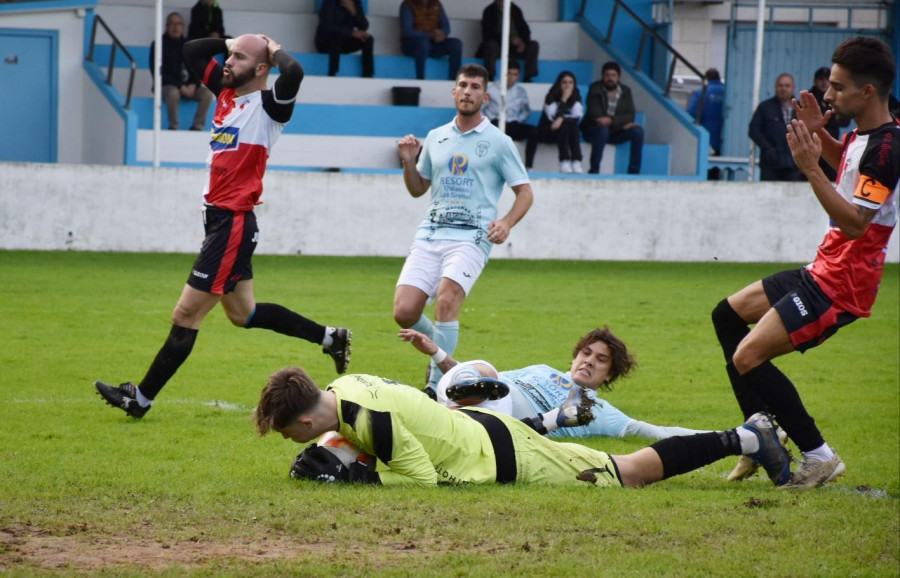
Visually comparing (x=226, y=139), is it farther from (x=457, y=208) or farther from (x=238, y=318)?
(x=457, y=208)

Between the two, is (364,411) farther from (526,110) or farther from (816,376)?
(526,110)

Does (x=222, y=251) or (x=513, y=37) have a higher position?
(x=513, y=37)

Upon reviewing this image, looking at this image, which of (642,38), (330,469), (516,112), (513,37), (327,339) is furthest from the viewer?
(642,38)

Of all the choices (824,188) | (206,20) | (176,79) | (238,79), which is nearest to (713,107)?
(206,20)

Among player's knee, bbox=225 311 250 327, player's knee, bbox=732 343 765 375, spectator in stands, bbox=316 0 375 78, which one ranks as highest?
spectator in stands, bbox=316 0 375 78

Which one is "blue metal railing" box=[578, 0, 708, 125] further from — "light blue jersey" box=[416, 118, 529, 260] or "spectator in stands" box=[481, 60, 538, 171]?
"light blue jersey" box=[416, 118, 529, 260]

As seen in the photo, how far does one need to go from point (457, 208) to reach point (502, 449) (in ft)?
9.39

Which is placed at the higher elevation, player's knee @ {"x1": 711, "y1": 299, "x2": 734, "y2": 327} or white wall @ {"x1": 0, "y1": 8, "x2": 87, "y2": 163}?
white wall @ {"x1": 0, "y1": 8, "x2": 87, "y2": 163}

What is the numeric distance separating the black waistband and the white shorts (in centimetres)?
238

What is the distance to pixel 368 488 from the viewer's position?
5.71m

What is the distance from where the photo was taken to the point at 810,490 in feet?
19.9

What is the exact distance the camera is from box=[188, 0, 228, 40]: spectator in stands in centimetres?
2077

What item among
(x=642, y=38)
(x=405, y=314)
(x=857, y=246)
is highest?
(x=642, y=38)

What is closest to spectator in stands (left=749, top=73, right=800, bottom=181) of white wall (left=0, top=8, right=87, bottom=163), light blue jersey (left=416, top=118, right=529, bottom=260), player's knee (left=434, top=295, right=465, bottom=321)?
white wall (left=0, top=8, right=87, bottom=163)
